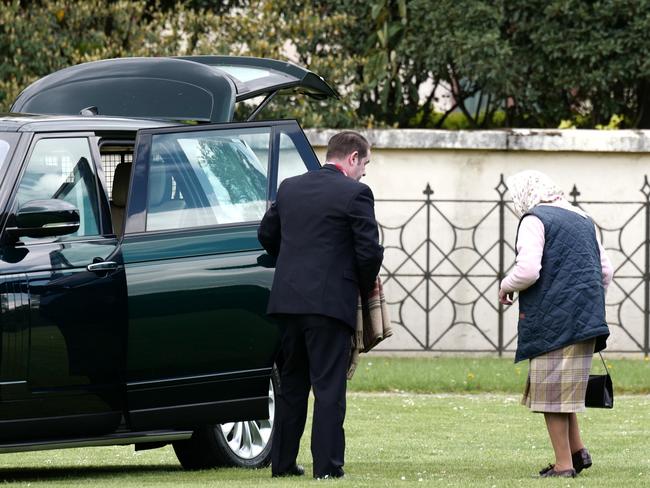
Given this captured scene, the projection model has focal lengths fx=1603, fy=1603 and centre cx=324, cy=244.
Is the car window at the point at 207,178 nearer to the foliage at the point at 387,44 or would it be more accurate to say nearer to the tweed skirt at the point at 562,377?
the tweed skirt at the point at 562,377

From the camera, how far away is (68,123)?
7555 mm

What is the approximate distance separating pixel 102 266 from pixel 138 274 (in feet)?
0.60

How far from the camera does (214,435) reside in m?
8.39

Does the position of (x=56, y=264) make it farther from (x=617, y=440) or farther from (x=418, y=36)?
(x=418, y=36)

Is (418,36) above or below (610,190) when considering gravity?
above

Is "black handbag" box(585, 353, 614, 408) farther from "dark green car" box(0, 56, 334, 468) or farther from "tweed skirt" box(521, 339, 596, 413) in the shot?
"dark green car" box(0, 56, 334, 468)

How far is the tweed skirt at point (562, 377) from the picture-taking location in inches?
301

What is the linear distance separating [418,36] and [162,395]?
453 inches

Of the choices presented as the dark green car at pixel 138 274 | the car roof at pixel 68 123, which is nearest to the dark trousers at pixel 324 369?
the dark green car at pixel 138 274

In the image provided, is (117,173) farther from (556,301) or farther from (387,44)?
(387,44)

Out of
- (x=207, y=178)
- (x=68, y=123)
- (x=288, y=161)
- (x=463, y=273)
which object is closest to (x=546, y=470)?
(x=288, y=161)

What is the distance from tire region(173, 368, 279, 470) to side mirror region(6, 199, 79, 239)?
5.34 ft

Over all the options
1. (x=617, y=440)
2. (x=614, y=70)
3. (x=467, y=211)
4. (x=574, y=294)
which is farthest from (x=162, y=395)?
(x=614, y=70)

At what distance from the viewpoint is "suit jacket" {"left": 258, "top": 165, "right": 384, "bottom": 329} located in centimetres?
723
